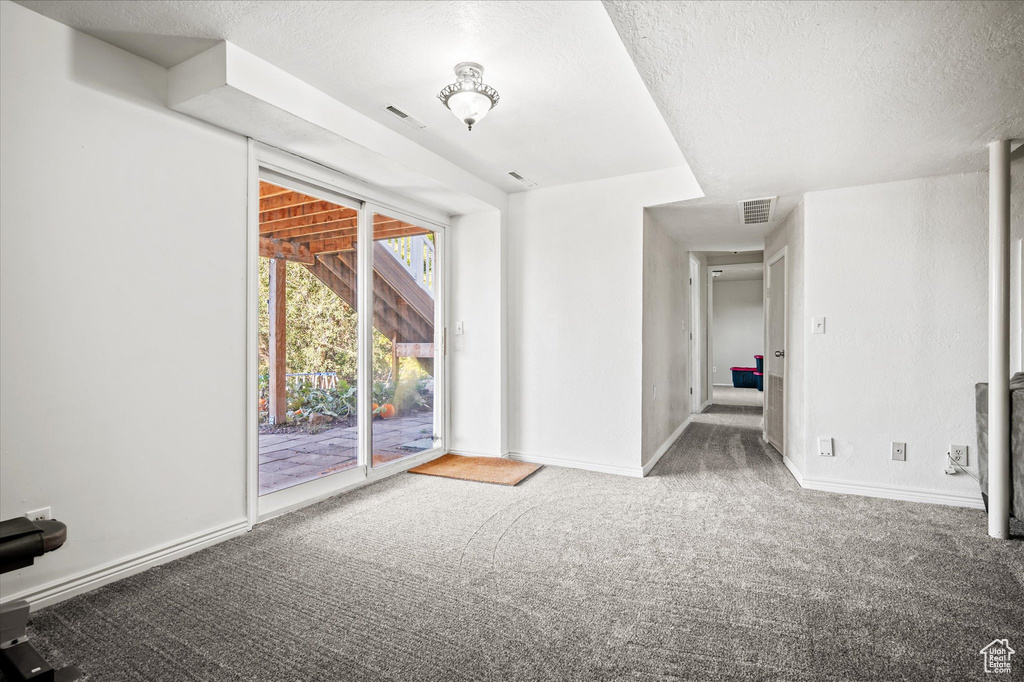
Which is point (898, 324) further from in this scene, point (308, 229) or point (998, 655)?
point (308, 229)

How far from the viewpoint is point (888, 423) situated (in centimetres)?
346

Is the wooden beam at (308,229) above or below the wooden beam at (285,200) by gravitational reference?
below

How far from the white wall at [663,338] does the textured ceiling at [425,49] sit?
55.0 inches

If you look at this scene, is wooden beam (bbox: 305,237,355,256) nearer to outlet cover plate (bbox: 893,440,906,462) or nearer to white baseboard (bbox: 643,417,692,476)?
white baseboard (bbox: 643,417,692,476)

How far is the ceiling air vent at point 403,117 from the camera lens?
2920mm

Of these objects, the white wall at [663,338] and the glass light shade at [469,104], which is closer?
the glass light shade at [469,104]

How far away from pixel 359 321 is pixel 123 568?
1.95 m

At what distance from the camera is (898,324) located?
3.43 meters

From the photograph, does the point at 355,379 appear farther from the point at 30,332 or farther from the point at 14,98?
the point at 14,98

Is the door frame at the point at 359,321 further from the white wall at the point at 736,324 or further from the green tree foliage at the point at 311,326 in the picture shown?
the white wall at the point at 736,324

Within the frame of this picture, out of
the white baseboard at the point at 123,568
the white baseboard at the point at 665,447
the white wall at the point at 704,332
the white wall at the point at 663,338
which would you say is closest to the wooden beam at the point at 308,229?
the white baseboard at the point at 123,568

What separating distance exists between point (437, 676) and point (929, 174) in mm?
3979

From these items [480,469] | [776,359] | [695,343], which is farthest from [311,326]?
[695,343]

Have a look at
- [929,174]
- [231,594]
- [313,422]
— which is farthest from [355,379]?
[929,174]
